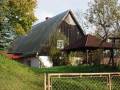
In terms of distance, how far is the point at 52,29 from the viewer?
48.5m

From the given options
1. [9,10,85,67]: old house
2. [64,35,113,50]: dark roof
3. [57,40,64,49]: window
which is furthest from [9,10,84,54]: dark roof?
[64,35,113,50]: dark roof

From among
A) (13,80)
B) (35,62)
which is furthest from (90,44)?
(13,80)

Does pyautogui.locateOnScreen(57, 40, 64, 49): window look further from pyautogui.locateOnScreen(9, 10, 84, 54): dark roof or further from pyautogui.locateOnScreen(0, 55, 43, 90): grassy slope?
pyautogui.locateOnScreen(0, 55, 43, 90): grassy slope

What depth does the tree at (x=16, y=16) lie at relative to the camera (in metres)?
33.7

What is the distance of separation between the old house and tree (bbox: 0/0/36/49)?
1123 centimetres

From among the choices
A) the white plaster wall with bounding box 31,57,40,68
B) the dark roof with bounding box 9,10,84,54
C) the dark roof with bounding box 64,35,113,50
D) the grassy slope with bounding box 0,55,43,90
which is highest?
the dark roof with bounding box 9,10,84,54

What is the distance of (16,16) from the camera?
34750 mm

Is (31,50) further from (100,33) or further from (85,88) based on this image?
(85,88)

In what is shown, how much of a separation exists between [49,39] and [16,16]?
1243cm

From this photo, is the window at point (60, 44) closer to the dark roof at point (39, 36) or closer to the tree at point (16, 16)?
the dark roof at point (39, 36)

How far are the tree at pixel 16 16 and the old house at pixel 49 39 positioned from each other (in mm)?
11227

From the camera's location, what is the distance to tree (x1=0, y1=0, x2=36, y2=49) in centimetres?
3369

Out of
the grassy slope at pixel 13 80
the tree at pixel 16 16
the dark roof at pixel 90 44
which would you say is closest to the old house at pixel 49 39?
the dark roof at pixel 90 44

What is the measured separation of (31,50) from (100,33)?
10.0 meters
